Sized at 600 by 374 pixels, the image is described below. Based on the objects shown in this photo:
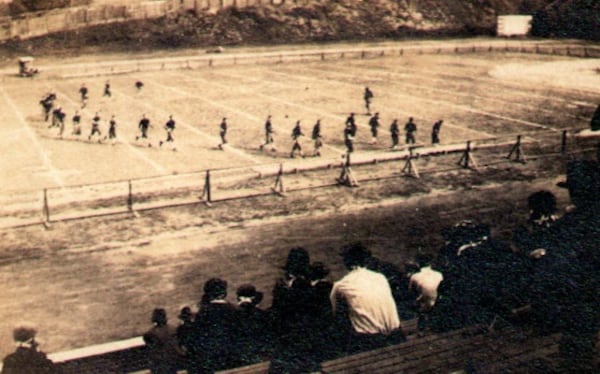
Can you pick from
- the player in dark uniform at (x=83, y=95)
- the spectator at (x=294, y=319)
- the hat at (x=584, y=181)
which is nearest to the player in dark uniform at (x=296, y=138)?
the player in dark uniform at (x=83, y=95)

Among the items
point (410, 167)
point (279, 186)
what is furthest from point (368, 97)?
point (279, 186)

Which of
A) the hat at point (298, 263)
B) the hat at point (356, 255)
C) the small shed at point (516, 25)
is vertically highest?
the small shed at point (516, 25)

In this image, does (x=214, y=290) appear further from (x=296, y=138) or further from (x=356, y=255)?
(x=296, y=138)

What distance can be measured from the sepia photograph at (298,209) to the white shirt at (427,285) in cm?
3

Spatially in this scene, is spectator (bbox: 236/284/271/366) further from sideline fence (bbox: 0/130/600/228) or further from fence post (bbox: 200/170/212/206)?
fence post (bbox: 200/170/212/206)

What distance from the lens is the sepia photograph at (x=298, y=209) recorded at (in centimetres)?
727

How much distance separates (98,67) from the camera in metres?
56.0

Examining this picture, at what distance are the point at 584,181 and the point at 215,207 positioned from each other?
1336 centimetres

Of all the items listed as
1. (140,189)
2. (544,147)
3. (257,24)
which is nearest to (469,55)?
(257,24)

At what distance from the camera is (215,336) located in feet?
24.6

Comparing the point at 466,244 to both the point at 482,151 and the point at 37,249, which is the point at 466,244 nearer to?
the point at 37,249

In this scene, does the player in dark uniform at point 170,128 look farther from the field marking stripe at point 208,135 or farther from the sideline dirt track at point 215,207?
the field marking stripe at point 208,135

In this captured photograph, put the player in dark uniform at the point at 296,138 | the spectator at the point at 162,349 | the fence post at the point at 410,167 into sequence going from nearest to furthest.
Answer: the spectator at the point at 162,349 → the fence post at the point at 410,167 → the player in dark uniform at the point at 296,138

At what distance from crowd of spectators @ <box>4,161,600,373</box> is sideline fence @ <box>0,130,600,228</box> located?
41.3 ft
